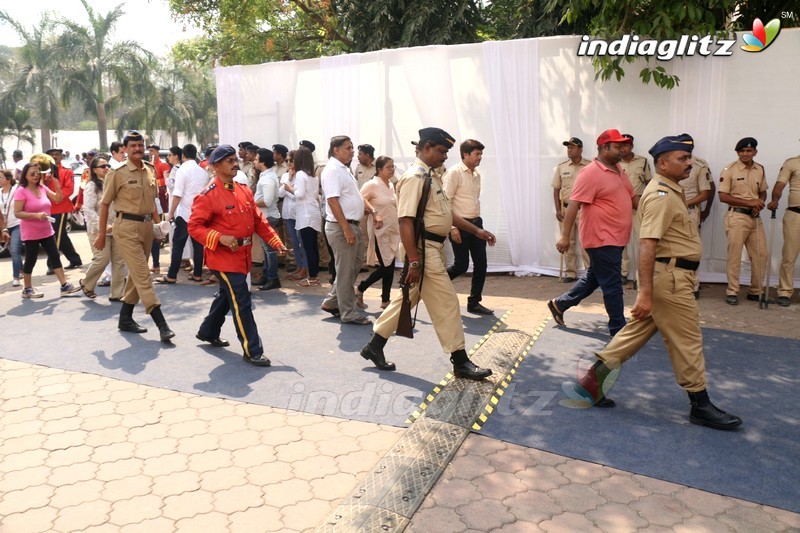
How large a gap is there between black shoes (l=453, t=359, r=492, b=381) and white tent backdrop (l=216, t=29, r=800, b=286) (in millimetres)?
4338

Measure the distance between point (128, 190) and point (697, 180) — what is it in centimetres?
631

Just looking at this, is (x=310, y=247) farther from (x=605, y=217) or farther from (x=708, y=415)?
(x=708, y=415)

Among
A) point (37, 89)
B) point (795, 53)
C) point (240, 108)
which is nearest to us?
point (795, 53)

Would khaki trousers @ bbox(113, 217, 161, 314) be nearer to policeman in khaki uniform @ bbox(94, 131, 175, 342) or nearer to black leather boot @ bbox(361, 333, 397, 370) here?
policeman in khaki uniform @ bbox(94, 131, 175, 342)

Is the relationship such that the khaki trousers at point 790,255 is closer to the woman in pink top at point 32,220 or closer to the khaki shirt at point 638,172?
the khaki shirt at point 638,172

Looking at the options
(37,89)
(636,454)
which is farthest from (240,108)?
(37,89)

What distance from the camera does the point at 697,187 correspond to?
26.0 ft

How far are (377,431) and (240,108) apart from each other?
25.4ft

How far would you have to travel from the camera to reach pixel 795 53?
771 centimetres

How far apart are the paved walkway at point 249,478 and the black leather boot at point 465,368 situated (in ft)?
2.87

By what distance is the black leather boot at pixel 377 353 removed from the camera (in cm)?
531

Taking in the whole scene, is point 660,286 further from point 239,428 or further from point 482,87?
point 482,87

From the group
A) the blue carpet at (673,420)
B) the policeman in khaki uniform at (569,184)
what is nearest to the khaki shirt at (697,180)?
the policeman in khaki uniform at (569,184)

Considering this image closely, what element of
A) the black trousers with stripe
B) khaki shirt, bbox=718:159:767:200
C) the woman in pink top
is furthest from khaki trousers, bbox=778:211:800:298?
the woman in pink top
